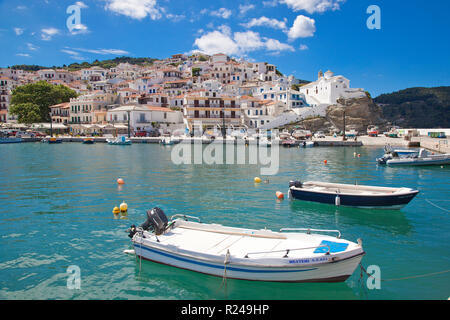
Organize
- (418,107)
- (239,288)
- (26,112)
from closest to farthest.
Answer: (239,288) → (26,112) → (418,107)

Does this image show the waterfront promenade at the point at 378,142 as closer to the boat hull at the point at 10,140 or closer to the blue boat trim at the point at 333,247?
the boat hull at the point at 10,140

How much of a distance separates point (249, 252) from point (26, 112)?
96983 mm

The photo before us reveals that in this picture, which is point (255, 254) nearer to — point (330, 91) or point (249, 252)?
point (249, 252)

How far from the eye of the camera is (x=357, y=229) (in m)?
14.2

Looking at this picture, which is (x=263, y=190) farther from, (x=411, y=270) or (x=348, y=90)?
(x=348, y=90)

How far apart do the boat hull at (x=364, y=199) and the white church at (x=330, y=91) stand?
70748 mm

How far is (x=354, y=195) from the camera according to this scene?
671 inches

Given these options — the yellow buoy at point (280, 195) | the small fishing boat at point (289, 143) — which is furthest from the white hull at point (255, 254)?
the small fishing boat at point (289, 143)

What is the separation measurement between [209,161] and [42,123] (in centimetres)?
7033

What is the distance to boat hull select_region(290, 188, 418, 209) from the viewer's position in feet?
54.0

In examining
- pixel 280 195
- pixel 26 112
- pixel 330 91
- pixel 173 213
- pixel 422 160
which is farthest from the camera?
pixel 26 112

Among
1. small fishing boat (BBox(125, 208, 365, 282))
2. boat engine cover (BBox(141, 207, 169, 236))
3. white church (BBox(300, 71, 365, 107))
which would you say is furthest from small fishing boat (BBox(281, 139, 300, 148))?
boat engine cover (BBox(141, 207, 169, 236))

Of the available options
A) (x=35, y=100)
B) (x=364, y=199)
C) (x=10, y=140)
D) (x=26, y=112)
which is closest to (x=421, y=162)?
(x=364, y=199)
